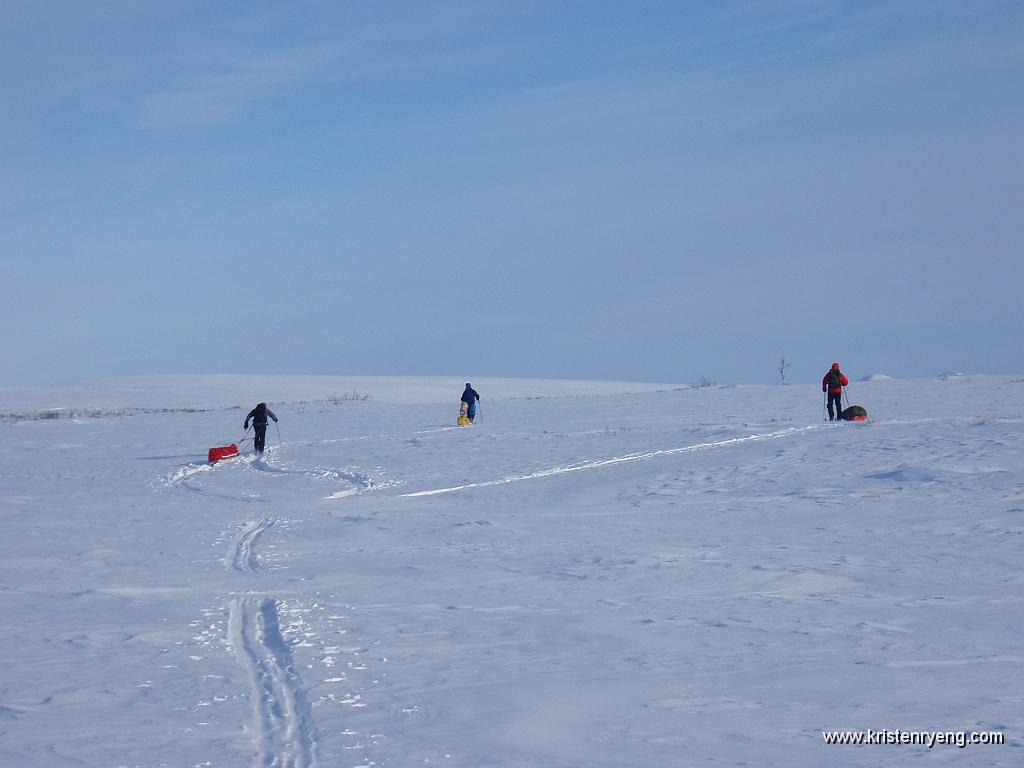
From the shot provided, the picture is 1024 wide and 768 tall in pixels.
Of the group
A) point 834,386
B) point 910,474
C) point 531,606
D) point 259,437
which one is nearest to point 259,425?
point 259,437

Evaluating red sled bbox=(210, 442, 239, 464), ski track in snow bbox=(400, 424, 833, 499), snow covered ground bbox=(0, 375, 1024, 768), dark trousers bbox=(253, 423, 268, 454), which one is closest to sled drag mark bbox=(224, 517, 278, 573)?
snow covered ground bbox=(0, 375, 1024, 768)

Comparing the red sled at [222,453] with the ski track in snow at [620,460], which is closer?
the ski track in snow at [620,460]

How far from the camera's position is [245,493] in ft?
60.6

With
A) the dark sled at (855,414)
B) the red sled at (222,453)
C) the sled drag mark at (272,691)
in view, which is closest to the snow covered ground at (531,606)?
the sled drag mark at (272,691)

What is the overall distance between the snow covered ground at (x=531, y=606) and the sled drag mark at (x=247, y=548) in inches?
2.9

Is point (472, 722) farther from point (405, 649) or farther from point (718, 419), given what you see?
point (718, 419)

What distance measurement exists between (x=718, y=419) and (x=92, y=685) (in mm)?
22781

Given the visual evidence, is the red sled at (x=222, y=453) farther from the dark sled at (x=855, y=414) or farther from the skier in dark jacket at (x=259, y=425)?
the dark sled at (x=855, y=414)

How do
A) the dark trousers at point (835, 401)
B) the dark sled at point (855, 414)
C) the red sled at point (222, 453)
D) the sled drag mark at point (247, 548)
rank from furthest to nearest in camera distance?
the dark trousers at point (835, 401) < the dark sled at point (855, 414) < the red sled at point (222, 453) < the sled drag mark at point (247, 548)

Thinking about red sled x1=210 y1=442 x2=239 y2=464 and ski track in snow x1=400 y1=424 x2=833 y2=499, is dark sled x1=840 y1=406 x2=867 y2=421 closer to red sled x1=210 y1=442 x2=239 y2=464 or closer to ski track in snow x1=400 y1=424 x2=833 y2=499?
ski track in snow x1=400 y1=424 x2=833 y2=499

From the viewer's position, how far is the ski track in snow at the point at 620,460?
18234mm

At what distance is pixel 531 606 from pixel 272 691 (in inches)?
119

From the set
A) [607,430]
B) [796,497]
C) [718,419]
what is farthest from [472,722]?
[718,419]

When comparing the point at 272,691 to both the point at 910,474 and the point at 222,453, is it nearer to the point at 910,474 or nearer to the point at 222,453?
the point at 910,474
